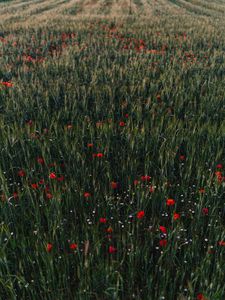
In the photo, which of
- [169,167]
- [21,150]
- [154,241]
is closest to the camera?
[154,241]

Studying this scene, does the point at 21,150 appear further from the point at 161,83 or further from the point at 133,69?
the point at 133,69

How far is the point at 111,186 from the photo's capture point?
9.00 ft

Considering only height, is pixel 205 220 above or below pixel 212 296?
below

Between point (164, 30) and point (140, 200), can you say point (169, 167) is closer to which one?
point (140, 200)

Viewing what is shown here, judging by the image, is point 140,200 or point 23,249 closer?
point 23,249

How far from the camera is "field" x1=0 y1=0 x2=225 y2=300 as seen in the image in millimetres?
1965

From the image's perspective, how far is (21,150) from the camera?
343cm

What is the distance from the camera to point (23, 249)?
2035mm

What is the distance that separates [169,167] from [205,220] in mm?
707

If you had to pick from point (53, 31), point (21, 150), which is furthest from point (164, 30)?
point (21, 150)

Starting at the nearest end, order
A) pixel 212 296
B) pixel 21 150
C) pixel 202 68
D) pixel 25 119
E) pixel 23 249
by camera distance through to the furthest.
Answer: pixel 212 296, pixel 23 249, pixel 21 150, pixel 25 119, pixel 202 68

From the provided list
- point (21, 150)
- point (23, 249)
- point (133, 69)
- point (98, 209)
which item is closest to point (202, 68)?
point (133, 69)

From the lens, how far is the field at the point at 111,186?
196 centimetres

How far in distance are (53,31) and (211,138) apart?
885 cm
